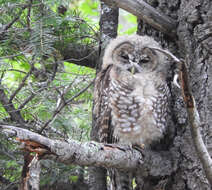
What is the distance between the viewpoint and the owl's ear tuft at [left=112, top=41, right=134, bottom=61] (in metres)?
2.75

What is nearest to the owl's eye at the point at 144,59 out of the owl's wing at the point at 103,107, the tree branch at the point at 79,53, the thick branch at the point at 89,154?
the owl's wing at the point at 103,107

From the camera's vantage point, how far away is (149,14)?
2.25 m

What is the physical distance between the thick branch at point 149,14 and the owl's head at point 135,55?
0.20 meters

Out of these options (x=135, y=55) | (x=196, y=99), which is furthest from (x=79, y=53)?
(x=196, y=99)

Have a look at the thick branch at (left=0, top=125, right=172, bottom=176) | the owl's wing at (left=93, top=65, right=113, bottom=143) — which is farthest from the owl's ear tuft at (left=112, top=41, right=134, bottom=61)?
the thick branch at (left=0, top=125, right=172, bottom=176)

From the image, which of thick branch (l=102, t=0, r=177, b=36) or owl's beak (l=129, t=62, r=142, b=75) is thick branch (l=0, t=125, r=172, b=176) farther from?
thick branch (l=102, t=0, r=177, b=36)

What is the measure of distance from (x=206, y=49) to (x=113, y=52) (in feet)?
3.07

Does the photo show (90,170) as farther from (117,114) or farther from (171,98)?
(171,98)

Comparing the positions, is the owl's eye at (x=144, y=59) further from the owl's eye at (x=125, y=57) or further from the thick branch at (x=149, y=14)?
the thick branch at (x=149, y=14)

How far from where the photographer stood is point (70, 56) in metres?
3.10

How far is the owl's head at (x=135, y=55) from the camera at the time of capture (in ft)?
8.68

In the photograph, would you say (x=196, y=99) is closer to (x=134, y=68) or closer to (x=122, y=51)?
(x=134, y=68)

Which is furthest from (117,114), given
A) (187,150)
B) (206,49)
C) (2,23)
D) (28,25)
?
(2,23)

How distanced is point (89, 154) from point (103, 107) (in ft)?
3.43
